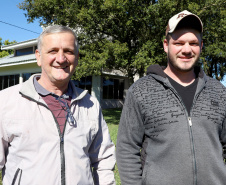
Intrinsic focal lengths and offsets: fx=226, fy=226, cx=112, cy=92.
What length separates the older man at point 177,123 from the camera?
1.75m

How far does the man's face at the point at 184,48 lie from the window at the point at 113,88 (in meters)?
17.6

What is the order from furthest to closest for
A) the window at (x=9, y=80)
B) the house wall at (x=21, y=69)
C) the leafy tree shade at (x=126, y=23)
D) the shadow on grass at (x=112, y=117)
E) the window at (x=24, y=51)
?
the window at (x=24, y=51)
the window at (x=9, y=80)
the house wall at (x=21, y=69)
the shadow on grass at (x=112, y=117)
the leafy tree shade at (x=126, y=23)

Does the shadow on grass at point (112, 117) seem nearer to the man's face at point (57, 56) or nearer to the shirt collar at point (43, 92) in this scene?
the shirt collar at point (43, 92)

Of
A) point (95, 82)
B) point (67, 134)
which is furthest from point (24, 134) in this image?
point (95, 82)

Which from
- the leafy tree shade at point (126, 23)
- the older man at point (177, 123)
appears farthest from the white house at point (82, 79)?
the older man at point (177, 123)

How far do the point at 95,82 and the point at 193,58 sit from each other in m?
16.7

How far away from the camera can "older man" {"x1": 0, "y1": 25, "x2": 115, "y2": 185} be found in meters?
1.63

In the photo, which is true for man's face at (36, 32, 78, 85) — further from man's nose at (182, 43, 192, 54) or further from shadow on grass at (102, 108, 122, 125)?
shadow on grass at (102, 108, 122, 125)

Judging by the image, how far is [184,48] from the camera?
1.92 m

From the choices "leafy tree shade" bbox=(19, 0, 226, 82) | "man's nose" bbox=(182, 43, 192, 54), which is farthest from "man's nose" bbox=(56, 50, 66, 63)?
"leafy tree shade" bbox=(19, 0, 226, 82)

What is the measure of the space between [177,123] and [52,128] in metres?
0.98

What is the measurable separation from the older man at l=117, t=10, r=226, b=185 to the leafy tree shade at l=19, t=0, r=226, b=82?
24.7 feet

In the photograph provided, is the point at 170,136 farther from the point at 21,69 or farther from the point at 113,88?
the point at 21,69

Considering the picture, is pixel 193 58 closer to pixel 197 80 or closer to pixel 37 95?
pixel 197 80
